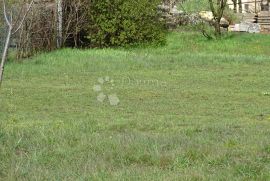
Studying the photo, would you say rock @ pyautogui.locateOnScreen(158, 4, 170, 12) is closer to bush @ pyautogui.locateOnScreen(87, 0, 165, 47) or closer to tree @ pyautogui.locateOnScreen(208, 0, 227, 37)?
bush @ pyautogui.locateOnScreen(87, 0, 165, 47)

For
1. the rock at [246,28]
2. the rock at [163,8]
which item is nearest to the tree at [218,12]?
the rock at [163,8]

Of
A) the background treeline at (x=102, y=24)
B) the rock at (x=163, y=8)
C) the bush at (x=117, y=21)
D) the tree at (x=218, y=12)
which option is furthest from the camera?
the rock at (x=163, y=8)

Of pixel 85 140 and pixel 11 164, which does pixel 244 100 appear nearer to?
pixel 85 140

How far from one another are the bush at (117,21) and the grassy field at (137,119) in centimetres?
334

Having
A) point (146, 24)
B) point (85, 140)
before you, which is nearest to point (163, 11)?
point (146, 24)

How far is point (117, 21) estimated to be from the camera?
19.1m

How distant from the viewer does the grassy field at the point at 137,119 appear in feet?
17.6

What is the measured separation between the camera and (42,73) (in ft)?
44.1

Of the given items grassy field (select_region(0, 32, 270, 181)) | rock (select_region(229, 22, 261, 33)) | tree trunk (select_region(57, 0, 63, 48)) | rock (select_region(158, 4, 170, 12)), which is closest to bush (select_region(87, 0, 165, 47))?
tree trunk (select_region(57, 0, 63, 48))

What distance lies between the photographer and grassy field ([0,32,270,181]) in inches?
211

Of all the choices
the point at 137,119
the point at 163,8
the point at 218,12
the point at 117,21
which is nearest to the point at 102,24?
the point at 117,21

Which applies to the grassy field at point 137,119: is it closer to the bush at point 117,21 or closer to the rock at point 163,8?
the bush at point 117,21

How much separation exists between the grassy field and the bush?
3.34 meters

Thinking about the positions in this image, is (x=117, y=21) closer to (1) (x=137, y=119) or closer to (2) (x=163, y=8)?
(2) (x=163, y=8)
